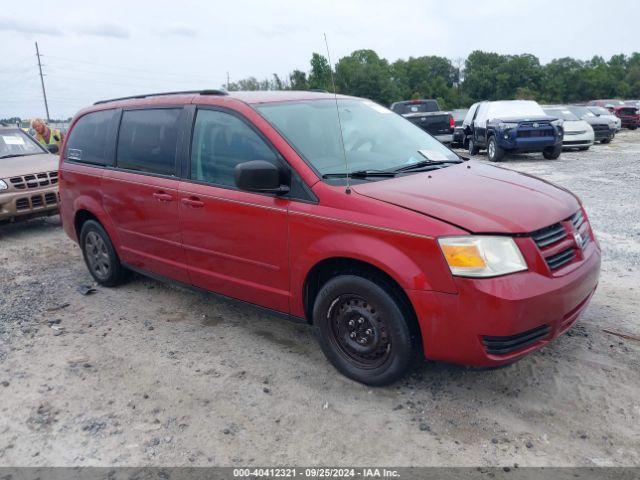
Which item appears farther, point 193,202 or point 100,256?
point 100,256

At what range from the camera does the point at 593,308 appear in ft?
14.5

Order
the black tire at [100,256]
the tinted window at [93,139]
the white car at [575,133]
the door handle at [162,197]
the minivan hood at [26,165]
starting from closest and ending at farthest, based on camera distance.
Answer: 1. the door handle at [162,197]
2. the tinted window at [93,139]
3. the black tire at [100,256]
4. the minivan hood at [26,165]
5. the white car at [575,133]

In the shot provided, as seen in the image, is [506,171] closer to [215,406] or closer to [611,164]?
[215,406]

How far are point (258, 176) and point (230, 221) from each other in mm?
590

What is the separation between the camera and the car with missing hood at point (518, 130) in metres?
14.2

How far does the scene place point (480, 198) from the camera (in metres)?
3.24

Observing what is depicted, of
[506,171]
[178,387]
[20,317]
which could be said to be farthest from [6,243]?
[506,171]

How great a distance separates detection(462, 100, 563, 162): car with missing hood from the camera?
14211mm

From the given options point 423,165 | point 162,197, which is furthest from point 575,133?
point 162,197

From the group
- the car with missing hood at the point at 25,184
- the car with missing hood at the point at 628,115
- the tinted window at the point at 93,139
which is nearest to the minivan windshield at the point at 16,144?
the car with missing hood at the point at 25,184

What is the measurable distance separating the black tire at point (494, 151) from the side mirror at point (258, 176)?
40.6 feet

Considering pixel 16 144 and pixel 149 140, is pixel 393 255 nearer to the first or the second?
pixel 149 140

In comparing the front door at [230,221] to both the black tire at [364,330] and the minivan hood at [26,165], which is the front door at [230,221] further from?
the minivan hood at [26,165]

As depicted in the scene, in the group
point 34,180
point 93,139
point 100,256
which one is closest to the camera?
point 93,139
